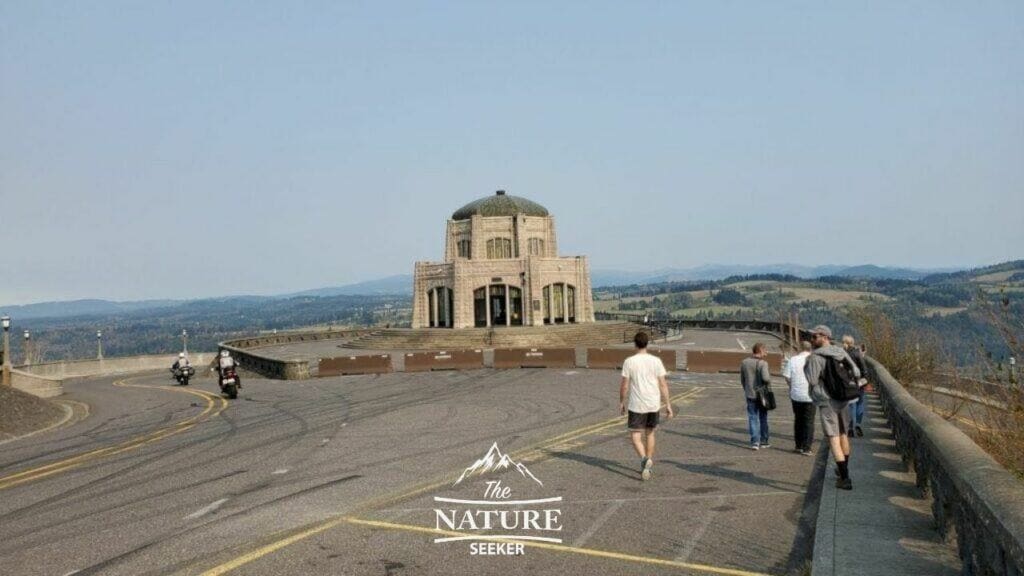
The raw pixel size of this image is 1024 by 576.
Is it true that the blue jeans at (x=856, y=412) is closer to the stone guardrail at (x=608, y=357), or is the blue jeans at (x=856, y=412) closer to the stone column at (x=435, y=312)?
the stone guardrail at (x=608, y=357)

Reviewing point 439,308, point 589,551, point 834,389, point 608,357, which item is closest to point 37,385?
point 608,357

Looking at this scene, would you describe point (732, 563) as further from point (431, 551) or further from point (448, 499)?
point (448, 499)

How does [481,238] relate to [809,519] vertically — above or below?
above

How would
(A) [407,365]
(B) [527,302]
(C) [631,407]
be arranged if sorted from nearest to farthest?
(C) [631,407]
(A) [407,365]
(B) [527,302]

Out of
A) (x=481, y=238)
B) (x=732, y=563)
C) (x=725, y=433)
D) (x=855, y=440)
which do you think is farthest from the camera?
(x=481, y=238)

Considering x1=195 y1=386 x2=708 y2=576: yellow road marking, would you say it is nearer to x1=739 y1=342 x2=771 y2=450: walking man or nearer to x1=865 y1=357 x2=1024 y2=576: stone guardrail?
x1=865 y1=357 x2=1024 y2=576: stone guardrail

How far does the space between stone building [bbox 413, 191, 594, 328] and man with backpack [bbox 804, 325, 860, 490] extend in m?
49.0

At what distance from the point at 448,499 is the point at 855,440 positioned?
7476 mm

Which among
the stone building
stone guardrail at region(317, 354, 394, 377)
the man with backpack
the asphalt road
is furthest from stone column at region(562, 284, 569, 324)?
the man with backpack

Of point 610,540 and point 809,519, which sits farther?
point 809,519

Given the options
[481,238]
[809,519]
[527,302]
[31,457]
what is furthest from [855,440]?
[481,238]

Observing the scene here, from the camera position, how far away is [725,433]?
1476 centimetres

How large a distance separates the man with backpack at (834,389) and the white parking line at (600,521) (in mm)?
2706

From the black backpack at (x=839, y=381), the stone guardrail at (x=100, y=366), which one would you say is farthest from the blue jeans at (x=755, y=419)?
the stone guardrail at (x=100, y=366)
